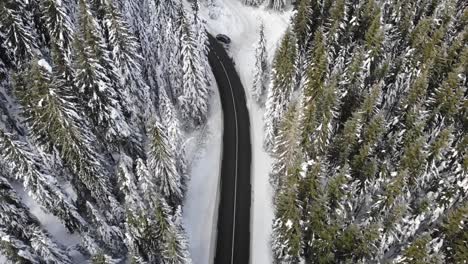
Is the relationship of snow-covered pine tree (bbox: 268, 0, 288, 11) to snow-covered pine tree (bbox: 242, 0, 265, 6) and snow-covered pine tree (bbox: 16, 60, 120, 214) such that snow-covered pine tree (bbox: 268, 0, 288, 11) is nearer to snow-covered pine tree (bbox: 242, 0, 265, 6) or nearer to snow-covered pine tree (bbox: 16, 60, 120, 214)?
snow-covered pine tree (bbox: 242, 0, 265, 6)

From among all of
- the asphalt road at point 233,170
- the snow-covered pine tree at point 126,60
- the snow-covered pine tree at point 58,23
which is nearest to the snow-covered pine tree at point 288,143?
the asphalt road at point 233,170

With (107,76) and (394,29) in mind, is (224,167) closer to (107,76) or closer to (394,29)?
(107,76)

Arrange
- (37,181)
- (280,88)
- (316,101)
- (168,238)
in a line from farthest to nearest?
(280,88) → (316,101) → (37,181) → (168,238)

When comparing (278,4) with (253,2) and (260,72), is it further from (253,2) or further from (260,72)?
(260,72)

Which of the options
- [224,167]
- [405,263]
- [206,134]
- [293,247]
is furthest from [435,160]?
[206,134]

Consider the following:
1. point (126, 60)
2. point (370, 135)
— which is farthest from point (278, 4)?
point (370, 135)
